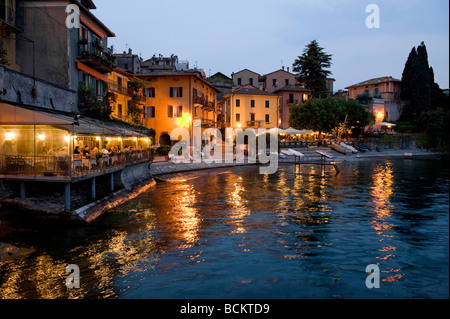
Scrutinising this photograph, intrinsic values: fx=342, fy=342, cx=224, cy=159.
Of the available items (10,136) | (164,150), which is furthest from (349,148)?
(10,136)

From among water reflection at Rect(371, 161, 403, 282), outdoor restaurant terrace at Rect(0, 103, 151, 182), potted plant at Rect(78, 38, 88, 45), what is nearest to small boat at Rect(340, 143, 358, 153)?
water reflection at Rect(371, 161, 403, 282)

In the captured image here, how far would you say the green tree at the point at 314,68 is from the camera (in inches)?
2694

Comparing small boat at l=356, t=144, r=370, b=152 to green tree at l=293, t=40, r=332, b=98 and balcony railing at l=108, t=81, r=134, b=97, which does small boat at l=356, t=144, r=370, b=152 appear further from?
balcony railing at l=108, t=81, r=134, b=97

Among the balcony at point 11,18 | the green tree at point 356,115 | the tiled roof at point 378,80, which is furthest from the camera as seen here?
the tiled roof at point 378,80

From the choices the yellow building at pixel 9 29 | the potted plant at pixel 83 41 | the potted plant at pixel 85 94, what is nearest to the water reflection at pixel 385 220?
the potted plant at pixel 85 94

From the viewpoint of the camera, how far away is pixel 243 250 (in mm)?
10852

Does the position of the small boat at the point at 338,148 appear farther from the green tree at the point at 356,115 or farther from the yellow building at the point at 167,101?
the yellow building at the point at 167,101

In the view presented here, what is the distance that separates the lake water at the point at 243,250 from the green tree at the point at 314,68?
5283 cm

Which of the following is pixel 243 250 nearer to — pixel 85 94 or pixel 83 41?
pixel 85 94

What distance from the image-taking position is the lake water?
8.14 m

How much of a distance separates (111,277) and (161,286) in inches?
59.8

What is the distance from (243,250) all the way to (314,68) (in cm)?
6427
